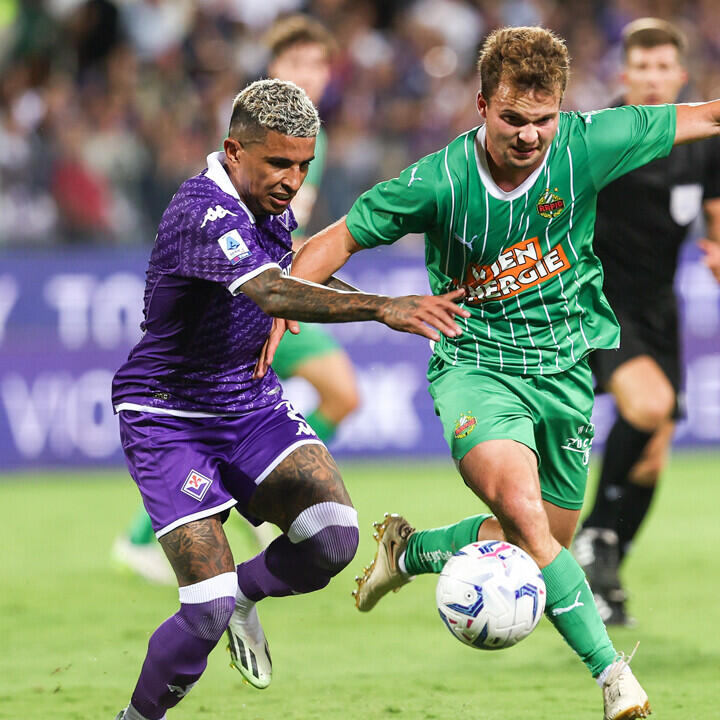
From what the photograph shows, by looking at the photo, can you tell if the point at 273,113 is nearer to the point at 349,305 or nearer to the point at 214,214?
the point at 214,214

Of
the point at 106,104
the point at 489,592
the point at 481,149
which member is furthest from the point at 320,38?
the point at 106,104

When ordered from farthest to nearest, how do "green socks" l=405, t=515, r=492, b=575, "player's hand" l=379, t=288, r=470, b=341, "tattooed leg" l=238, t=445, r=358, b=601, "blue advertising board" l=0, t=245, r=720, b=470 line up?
"blue advertising board" l=0, t=245, r=720, b=470 < "green socks" l=405, t=515, r=492, b=575 < "tattooed leg" l=238, t=445, r=358, b=601 < "player's hand" l=379, t=288, r=470, b=341

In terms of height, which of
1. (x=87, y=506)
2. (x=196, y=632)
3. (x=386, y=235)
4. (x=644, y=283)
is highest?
(x=386, y=235)

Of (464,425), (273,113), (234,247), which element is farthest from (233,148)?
(464,425)

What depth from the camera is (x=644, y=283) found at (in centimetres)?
708

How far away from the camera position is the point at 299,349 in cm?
794

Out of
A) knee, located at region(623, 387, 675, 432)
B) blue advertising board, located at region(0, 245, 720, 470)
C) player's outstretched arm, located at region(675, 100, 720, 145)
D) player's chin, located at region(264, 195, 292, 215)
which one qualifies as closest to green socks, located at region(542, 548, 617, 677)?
player's chin, located at region(264, 195, 292, 215)

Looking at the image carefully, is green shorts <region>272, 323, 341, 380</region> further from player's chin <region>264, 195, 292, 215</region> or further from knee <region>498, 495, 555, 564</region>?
knee <region>498, 495, 555, 564</region>

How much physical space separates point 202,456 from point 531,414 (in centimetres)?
120

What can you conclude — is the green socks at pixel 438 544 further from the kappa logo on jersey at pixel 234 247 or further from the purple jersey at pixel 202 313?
the kappa logo on jersey at pixel 234 247

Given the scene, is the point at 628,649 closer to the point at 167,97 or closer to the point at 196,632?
the point at 196,632

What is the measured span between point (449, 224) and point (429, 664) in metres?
2.05

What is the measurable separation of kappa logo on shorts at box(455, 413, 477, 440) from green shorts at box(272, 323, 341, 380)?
9.90 ft

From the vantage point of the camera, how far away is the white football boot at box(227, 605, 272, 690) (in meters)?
5.25
